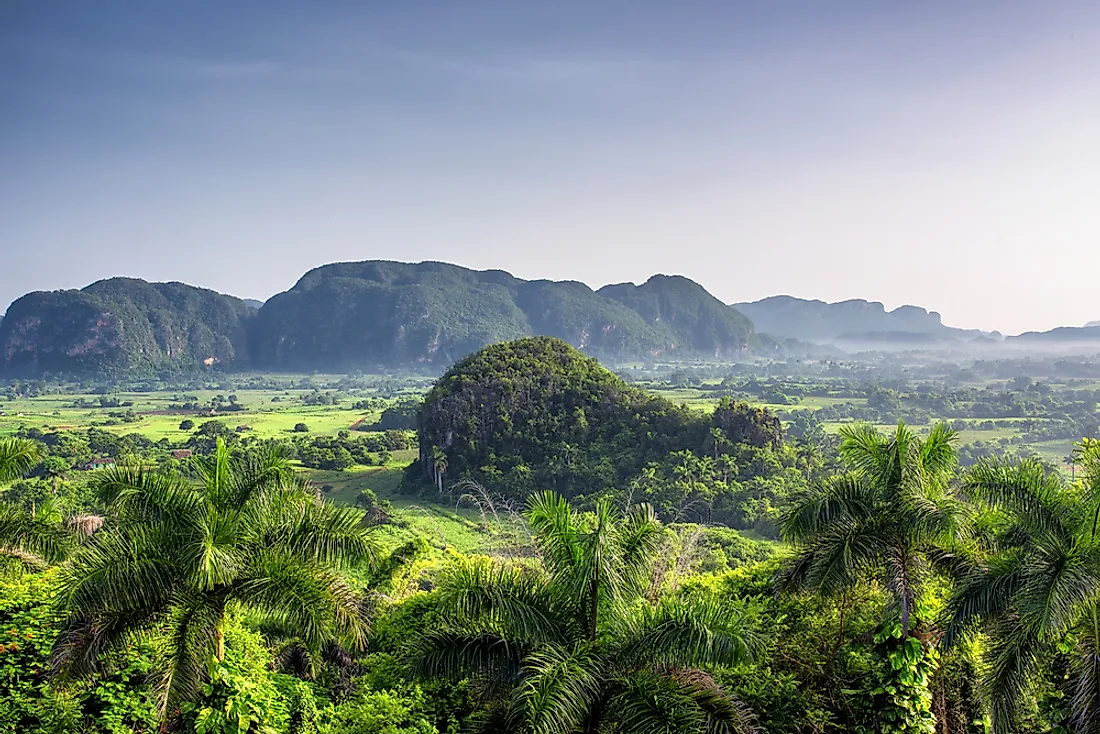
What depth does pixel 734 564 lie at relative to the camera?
3023 cm

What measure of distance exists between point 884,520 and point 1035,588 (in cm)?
224

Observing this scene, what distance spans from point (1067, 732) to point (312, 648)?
918 cm

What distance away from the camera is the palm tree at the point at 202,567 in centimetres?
831

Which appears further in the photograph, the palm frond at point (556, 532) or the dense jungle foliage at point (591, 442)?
the dense jungle foliage at point (591, 442)

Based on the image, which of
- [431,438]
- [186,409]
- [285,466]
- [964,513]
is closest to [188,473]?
[431,438]

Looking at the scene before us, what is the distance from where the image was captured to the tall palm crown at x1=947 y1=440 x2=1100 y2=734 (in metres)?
7.93

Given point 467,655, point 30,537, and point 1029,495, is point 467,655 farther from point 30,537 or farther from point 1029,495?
point 30,537

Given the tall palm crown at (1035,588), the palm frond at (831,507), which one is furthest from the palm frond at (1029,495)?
the palm frond at (831,507)

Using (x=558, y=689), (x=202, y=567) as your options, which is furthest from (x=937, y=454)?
(x=202, y=567)

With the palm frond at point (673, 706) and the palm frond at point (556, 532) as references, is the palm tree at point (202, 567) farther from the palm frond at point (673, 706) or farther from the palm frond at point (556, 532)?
the palm frond at point (673, 706)

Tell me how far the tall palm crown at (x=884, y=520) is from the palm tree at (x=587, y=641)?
110 inches

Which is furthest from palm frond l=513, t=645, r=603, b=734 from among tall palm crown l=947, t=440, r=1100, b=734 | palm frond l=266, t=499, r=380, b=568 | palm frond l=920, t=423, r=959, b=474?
palm frond l=920, t=423, r=959, b=474

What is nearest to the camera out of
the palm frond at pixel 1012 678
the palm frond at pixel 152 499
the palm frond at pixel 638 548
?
the palm frond at pixel 1012 678

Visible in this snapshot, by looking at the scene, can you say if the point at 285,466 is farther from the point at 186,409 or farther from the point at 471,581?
the point at 186,409
